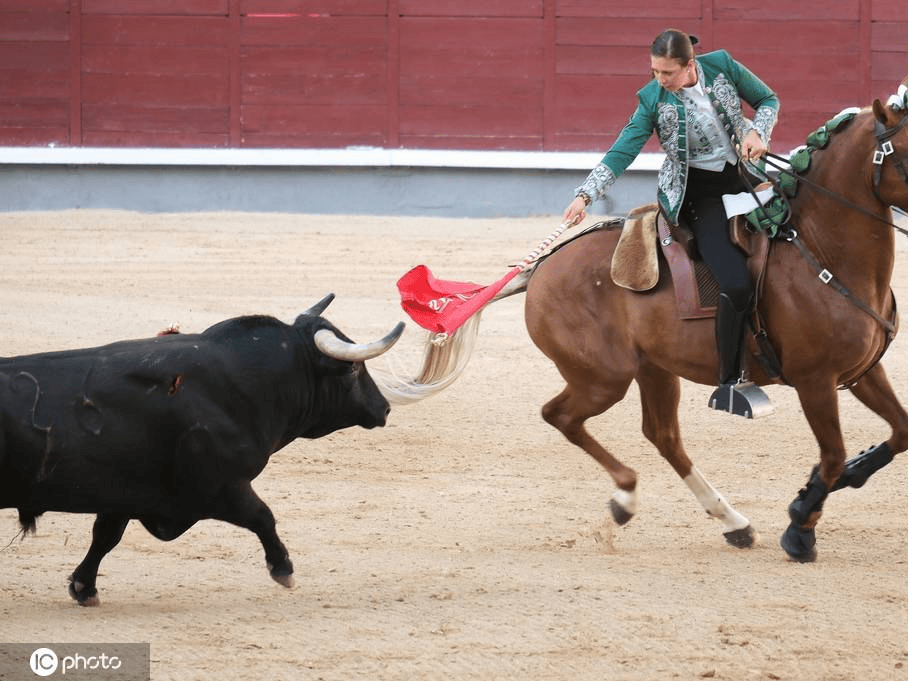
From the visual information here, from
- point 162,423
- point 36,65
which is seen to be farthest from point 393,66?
point 162,423

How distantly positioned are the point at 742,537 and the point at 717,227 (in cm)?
120

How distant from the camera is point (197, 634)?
473 cm

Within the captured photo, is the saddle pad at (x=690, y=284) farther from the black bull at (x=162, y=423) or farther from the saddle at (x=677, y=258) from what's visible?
the black bull at (x=162, y=423)

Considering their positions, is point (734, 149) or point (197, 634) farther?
point (734, 149)

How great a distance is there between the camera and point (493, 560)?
574 centimetres

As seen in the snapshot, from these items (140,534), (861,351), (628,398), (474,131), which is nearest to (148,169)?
(474,131)

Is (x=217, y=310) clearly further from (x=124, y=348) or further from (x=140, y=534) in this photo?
(x=124, y=348)

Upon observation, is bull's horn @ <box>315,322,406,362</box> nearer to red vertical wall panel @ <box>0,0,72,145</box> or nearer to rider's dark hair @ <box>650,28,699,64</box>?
rider's dark hair @ <box>650,28,699,64</box>

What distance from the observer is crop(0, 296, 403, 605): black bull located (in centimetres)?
481

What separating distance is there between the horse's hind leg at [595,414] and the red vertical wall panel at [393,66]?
8212 mm

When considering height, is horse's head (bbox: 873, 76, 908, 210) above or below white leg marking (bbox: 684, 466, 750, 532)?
above

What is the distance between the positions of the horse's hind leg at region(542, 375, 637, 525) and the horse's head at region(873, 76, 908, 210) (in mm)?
1263

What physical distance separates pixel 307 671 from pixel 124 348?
53.0 inches

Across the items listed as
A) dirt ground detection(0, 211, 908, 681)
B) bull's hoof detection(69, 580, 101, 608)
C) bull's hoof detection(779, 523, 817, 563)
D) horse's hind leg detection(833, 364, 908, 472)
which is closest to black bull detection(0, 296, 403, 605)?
bull's hoof detection(69, 580, 101, 608)
